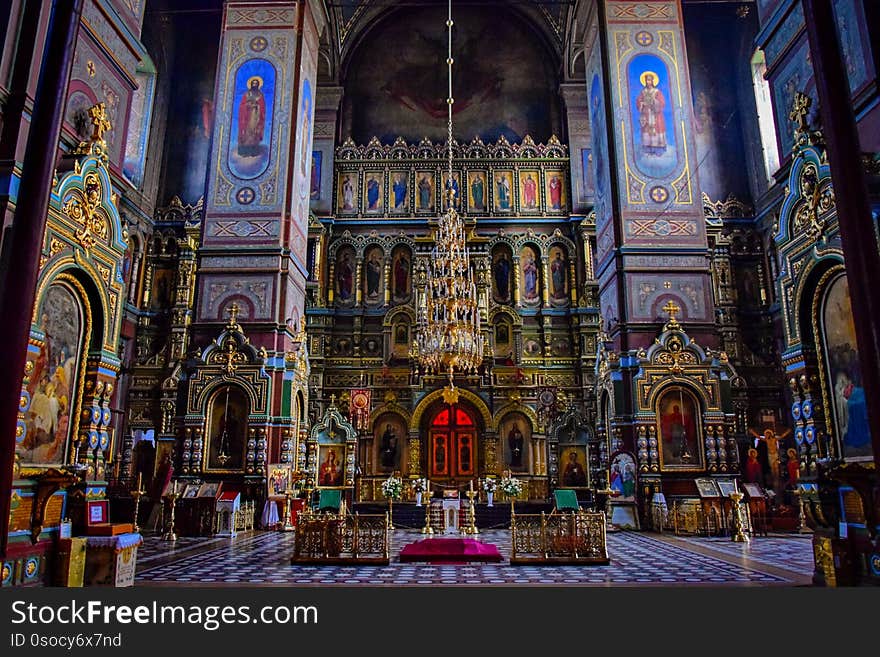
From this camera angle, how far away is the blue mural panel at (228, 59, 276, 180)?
16.4 metres

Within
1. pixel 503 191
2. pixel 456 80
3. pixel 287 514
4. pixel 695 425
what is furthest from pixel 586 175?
pixel 287 514

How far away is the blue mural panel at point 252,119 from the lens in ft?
53.7

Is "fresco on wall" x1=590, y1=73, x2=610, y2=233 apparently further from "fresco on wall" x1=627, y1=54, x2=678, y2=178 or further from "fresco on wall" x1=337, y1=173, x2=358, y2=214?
"fresco on wall" x1=337, y1=173, x2=358, y2=214

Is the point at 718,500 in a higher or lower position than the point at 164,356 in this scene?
lower

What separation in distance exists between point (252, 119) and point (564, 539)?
1351cm

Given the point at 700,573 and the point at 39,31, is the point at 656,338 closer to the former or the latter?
the point at 700,573

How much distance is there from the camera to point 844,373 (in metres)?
6.64

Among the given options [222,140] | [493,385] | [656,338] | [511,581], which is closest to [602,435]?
[656,338]

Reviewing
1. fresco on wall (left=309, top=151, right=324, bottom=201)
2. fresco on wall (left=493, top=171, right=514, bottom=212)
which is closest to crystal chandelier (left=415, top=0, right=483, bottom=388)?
fresco on wall (left=493, top=171, right=514, bottom=212)

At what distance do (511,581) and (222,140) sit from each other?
552 inches

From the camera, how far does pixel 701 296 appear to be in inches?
596

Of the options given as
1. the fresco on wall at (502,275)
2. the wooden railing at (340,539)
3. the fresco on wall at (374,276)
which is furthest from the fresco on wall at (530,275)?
the wooden railing at (340,539)

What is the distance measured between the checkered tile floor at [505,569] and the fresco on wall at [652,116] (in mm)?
9568

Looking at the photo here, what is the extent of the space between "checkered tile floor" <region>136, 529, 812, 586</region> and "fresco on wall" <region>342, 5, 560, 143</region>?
1947 cm
